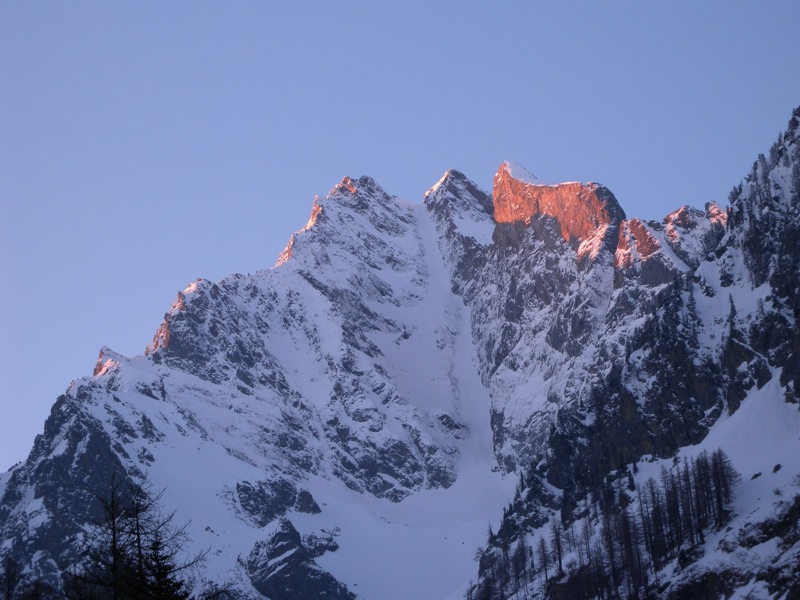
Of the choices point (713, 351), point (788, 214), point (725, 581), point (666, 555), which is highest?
point (788, 214)

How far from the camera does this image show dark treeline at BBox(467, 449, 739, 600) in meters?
146

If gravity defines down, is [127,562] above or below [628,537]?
below

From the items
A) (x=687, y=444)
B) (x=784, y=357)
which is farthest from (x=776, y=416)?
(x=687, y=444)

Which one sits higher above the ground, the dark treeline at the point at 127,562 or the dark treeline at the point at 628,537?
the dark treeline at the point at 628,537

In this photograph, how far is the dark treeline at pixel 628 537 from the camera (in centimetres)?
14600

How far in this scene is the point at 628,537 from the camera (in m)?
155

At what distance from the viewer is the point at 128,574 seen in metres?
35.9

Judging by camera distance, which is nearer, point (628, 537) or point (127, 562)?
point (127, 562)

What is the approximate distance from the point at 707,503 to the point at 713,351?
5300 cm

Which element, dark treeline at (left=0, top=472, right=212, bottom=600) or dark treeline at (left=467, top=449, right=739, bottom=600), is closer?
dark treeline at (left=0, top=472, right=212, bottom=600)

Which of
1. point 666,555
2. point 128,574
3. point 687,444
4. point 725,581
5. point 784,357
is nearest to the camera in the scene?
point 128,574

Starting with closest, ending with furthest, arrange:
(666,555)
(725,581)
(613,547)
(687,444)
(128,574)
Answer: (128,574)
(725,581)
(666,555)
(613,547)
(687,444)

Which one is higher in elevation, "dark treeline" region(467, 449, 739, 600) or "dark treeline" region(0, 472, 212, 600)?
"dark treeline" region(467, 449, 739, 600)

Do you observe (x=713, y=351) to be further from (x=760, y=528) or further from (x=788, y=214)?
(x=760, y=528)
